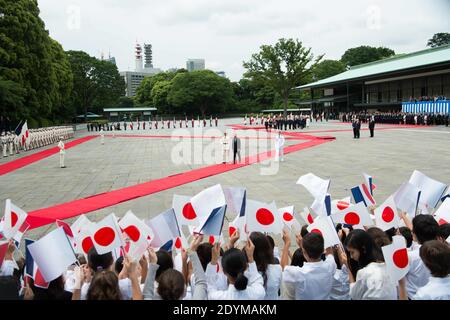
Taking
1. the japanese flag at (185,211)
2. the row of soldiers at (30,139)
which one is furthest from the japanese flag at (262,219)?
the row of soldiers at (30,139)

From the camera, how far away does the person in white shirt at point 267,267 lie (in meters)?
3.86

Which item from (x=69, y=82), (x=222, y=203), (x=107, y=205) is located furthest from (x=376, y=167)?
(x=69, y=82)

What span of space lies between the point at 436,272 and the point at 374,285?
1.74 feet

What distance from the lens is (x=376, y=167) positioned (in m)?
15.9

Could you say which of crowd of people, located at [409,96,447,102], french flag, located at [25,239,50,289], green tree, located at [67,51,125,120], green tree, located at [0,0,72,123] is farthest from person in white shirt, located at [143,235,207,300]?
green tree, located at [67,51,125,120]

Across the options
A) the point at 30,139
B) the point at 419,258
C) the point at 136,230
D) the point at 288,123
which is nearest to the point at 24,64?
the point at 30,139

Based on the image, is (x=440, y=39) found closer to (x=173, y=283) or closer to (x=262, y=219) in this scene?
(x=262, y=219)

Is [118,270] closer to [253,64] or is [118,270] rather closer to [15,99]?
[15,99]

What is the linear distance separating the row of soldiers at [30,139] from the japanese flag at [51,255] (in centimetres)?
Result: 2461

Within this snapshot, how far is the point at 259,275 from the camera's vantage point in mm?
3736

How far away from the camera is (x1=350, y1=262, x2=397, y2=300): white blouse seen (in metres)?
3.32

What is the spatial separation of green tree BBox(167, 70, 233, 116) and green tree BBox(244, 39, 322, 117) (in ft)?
92.8

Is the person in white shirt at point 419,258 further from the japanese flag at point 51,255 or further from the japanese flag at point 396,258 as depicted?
the japanese flag at point 51,255

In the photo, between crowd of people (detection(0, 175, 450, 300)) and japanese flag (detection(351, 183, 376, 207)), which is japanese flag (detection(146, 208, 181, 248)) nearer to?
crowd of people (detection(0, 175, 450, 300))
